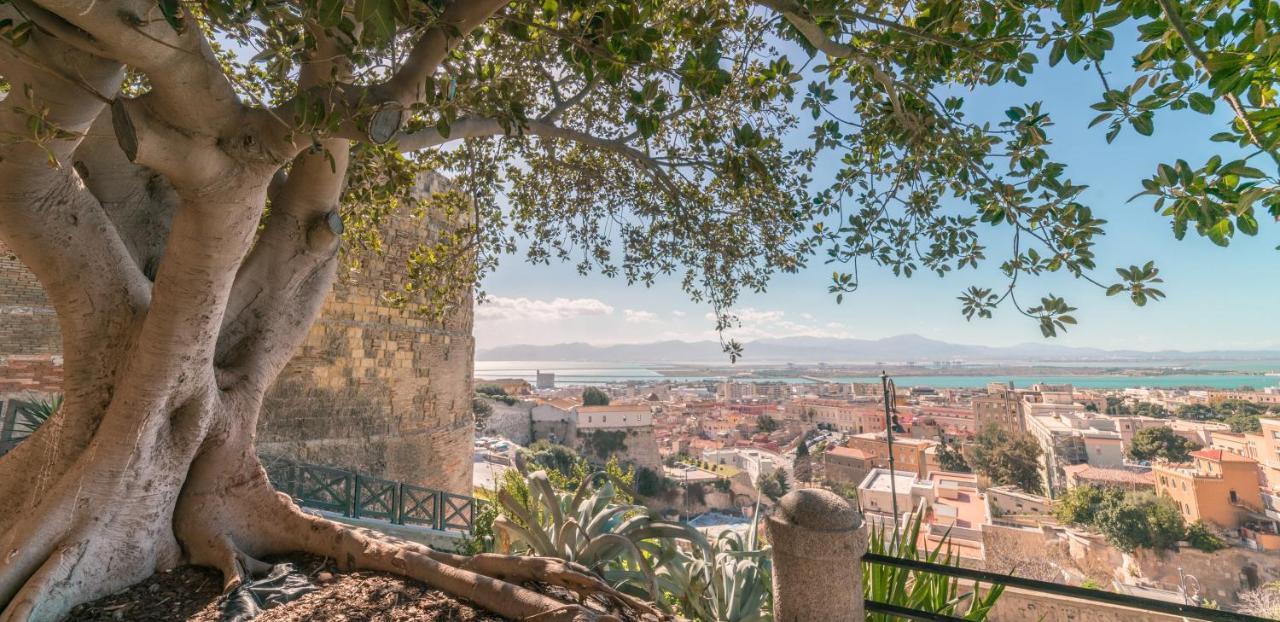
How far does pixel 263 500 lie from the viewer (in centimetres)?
267

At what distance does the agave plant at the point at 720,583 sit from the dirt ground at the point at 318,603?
0.84 m

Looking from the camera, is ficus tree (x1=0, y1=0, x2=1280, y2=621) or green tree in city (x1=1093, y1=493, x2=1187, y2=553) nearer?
ficus tree (x1=0, y1=0, x2=1280, y2=621)

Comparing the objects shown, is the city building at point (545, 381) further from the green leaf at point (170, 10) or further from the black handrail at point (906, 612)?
the green leaf at point (170, 10)

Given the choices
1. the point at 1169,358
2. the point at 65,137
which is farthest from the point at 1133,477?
the point at 1169,358

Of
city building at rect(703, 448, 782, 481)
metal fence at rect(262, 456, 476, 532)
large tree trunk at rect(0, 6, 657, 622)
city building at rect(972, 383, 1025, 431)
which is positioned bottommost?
city building at rect(703, 448, 782, 481)

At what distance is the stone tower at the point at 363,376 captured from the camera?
Answer: 304 inches

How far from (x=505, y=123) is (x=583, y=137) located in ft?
4.62

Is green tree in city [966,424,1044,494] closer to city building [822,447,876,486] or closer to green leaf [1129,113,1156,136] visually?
city building [822,447,876,486]

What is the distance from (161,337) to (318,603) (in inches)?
53.1

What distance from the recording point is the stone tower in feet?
25.3

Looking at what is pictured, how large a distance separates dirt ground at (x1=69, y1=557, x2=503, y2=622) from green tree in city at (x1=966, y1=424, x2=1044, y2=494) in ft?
105

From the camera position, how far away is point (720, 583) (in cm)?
224

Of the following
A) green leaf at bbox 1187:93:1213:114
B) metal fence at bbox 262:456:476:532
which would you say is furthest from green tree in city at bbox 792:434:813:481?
green leaf at bbox 1187:93:1213:114

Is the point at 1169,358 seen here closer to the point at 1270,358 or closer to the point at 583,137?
the point at 1270,358
